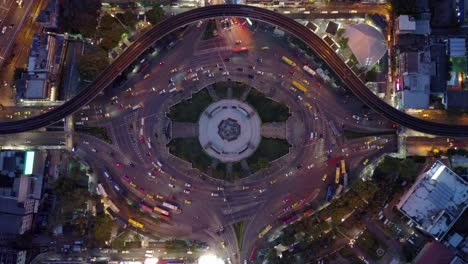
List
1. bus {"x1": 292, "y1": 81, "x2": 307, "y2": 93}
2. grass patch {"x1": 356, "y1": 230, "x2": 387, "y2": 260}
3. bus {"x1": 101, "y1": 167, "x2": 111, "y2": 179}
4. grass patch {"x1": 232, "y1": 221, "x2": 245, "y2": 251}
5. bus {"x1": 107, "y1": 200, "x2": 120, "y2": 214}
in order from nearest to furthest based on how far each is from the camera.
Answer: grass patch {"x1": 356, "y1": 230, "x2": 387, "y2": 260}
grass patch {"x1": 232, "y1": 221, "x2": 245, "y2": 251}
bus {"x1": 107, "y1": 200, "x2": 120, "y2": 214}
bus {"x1": 292, "y1": 81, "x2": 307, "y2": 93}
bus {"x1": 101, "y1": 167, "x2": 111, "y2": 179}

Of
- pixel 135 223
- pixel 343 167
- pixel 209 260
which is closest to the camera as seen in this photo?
pixel 209 260

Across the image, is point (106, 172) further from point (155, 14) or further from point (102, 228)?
point (155, 14)

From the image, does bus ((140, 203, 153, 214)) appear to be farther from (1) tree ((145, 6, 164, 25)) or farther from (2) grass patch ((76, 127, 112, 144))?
(1) tree ((145, 6, 164, 25))

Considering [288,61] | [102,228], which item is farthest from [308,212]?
[102,228]

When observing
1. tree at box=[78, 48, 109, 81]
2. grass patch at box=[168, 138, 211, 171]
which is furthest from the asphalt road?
tree at box=[78, 48, 109, 81]

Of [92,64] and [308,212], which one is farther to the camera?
[92,64]
